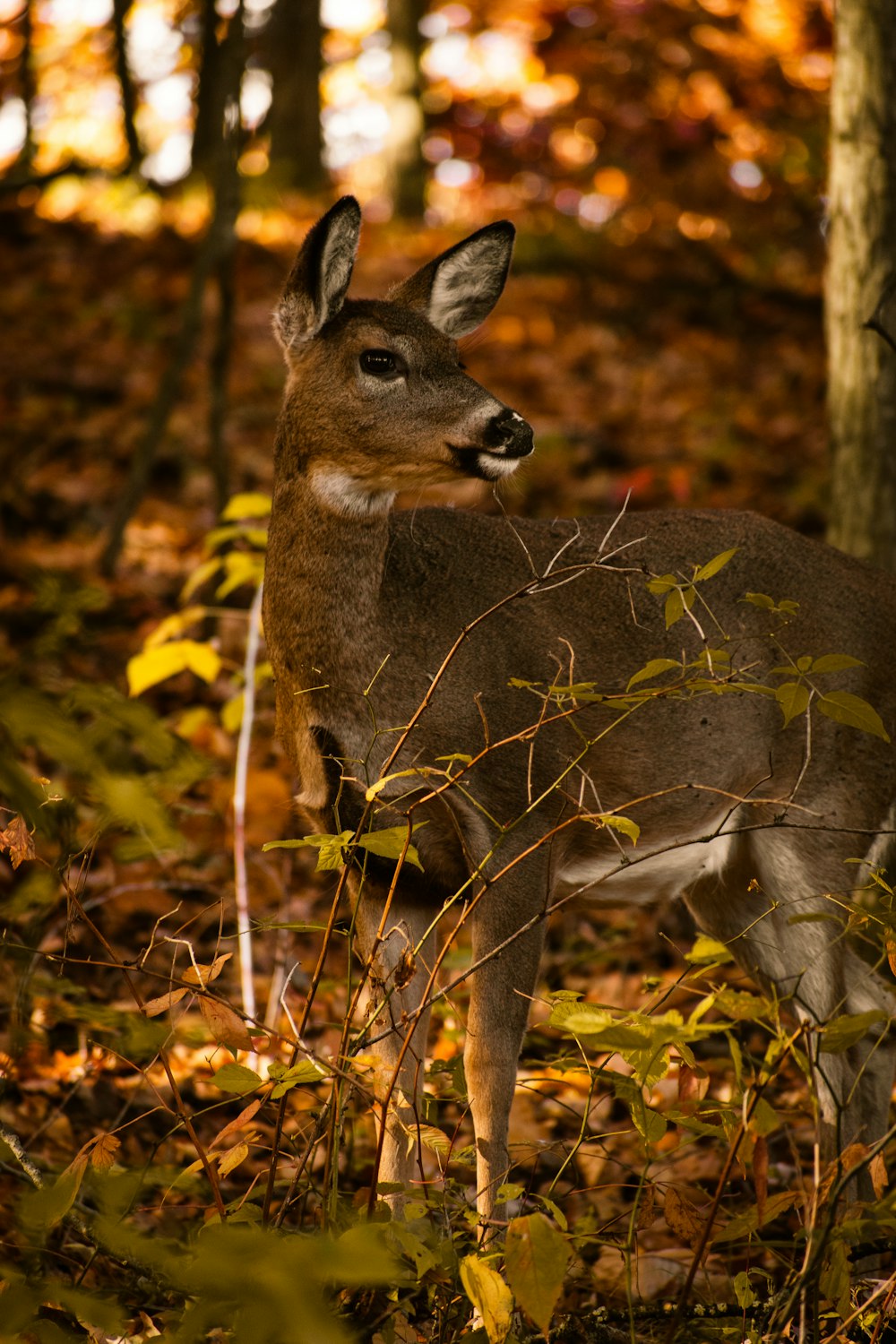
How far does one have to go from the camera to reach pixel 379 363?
4.07 m

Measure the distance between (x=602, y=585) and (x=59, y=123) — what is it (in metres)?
15.0

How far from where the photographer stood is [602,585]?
453cm

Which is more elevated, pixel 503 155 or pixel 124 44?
pixel 124 44

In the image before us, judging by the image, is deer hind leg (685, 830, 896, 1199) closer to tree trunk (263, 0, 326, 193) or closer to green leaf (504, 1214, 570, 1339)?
green leaf (504, 1214, 570, 1339)

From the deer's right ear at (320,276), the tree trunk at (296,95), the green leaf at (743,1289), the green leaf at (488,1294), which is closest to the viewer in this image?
the green leaf at (488,1294)

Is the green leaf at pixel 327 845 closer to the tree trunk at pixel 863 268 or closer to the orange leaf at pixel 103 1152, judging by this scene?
the orange leaf at pixel 103 1152

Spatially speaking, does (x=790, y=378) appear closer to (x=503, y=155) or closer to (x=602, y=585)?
(x=503, y=155)

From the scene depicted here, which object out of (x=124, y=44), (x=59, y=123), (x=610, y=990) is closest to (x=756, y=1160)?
(x=610, y=990)

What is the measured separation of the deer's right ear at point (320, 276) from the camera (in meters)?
3.99

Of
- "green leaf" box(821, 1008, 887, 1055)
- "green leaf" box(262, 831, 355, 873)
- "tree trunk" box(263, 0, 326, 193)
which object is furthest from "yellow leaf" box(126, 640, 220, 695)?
"tree trunk" box(263, 0, 326, 193)

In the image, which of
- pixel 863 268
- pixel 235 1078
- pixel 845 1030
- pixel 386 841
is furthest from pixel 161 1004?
pixel 863 268

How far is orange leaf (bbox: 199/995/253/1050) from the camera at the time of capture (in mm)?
2742

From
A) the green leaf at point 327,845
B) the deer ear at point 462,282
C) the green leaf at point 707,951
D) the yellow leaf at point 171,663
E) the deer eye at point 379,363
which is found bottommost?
the yellow leaf at point 171,663

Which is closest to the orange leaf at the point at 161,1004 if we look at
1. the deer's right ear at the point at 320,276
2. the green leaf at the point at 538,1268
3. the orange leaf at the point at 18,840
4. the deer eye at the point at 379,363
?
the orange leaf at the point at 18,840
